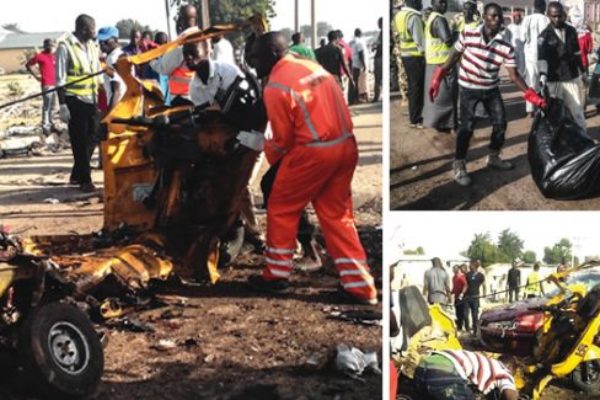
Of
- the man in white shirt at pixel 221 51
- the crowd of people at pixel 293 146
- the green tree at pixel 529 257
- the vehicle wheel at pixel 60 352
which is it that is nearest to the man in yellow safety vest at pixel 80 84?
the man in white shirt at pixel 221 51

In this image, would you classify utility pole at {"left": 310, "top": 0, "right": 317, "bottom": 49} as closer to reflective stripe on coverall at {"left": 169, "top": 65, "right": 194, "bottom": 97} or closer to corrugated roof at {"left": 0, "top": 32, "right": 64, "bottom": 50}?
corrugated roof at {"left": 0, "top": 32, "right": 64, "bottom": 50}

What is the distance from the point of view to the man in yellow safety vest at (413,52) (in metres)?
3.54

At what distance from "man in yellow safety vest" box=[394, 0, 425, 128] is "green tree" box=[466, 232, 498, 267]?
0.56m

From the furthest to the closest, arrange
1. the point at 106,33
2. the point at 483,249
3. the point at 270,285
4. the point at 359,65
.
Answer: the point at 359,65 → the point at 106,33 → the point at 270,285 → the point at 483,249

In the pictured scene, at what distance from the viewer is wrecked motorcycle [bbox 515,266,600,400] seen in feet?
13.0

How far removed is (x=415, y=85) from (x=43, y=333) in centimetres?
192

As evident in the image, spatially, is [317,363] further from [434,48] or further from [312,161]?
[434,48]

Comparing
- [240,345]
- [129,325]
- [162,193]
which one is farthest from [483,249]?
[162,193]

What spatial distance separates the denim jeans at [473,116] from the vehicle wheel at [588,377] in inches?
45.0

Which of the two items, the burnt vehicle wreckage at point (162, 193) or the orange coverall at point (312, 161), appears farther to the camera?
the burnt vehicle wreckage at point (162, 193)

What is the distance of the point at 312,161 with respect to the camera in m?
4.40

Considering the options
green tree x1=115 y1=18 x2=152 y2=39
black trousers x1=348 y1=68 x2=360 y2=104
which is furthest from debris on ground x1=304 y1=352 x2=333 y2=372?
black trousers x1=348 y1=68 x2=360 y2=104

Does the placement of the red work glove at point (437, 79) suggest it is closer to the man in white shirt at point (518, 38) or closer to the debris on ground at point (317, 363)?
the man in white shirt at point (518, 38)

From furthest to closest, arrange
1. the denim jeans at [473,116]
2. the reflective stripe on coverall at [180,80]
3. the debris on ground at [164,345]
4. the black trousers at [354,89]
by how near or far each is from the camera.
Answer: the black trousers at [354,89] < the reflective stripe on coverall at [180,80] < the debris on ground at [164,345] < the denim jeans at [473,116]
